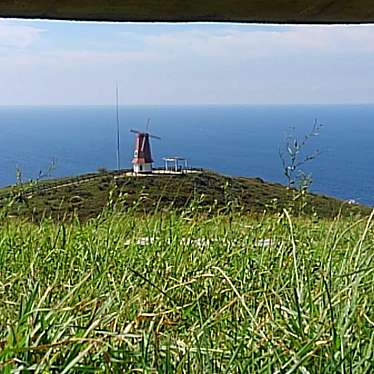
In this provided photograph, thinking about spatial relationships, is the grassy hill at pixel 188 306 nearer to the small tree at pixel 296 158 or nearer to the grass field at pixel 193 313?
the grass field at pixel 193 313

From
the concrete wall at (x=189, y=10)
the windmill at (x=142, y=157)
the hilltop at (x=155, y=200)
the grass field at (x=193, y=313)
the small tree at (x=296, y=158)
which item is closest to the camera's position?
the grass field at (x=193, y=313)

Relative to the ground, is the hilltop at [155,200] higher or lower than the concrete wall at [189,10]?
lower

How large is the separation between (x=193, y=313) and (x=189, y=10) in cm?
51

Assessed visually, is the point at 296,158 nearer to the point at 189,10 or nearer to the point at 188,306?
the point at 189,10

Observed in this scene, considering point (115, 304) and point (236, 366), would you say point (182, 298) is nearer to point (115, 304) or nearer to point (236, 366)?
point (115, 304)

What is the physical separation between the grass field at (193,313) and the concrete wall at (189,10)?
0.37 metres

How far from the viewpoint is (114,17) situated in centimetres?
123

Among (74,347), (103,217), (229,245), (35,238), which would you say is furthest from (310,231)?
(74,347)

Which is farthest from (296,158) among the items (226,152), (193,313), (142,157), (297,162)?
(226,152)

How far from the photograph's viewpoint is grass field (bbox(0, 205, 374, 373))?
82cm

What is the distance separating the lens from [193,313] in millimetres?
1091

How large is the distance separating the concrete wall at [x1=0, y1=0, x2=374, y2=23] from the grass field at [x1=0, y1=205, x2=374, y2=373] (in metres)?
0.37

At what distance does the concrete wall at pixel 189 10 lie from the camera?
46.3 inches

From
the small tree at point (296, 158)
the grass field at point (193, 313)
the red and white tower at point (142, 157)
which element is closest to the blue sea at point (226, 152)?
the small tree at point (296, 158)
